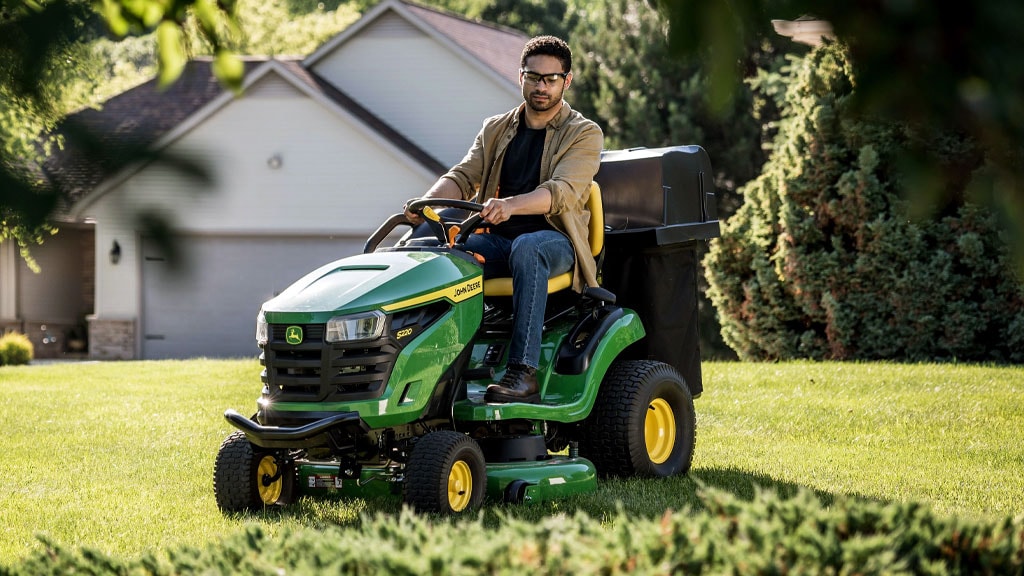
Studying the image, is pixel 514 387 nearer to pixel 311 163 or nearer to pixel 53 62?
pixel 53 62

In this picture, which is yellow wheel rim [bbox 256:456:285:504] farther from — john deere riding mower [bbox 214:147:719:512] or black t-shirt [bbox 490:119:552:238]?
black t-shirt [bbox 490:119:552:238]

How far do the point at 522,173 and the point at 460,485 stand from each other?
5.04 ft

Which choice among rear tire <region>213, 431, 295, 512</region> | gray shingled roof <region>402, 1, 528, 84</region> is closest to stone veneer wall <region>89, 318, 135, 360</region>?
gray shingled roof <region>402, 1, 528, 84</region>

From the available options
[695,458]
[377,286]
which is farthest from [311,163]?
[377,286]

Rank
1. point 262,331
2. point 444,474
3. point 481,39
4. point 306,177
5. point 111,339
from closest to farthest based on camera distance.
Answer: point 444,474 → point 262,331 → point 306,177 → point 111,339 → point 481,39

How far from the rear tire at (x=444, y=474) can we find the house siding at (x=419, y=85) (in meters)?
16.7

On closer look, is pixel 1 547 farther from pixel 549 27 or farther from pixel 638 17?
pixel 549 27

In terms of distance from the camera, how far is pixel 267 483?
18.9 ft

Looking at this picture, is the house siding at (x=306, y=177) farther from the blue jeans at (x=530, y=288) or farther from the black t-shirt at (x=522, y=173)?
the blue jeans at (x=530, y=288)

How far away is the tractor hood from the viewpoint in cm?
533

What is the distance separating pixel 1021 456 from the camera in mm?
7168

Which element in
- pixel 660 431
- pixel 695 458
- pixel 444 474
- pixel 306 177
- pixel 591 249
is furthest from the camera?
pixel 306 177

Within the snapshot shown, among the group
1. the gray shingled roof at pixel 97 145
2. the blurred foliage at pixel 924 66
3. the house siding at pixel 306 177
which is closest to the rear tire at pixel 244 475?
the gray shingled roof at pixel 97 145

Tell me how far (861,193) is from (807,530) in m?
10.4
